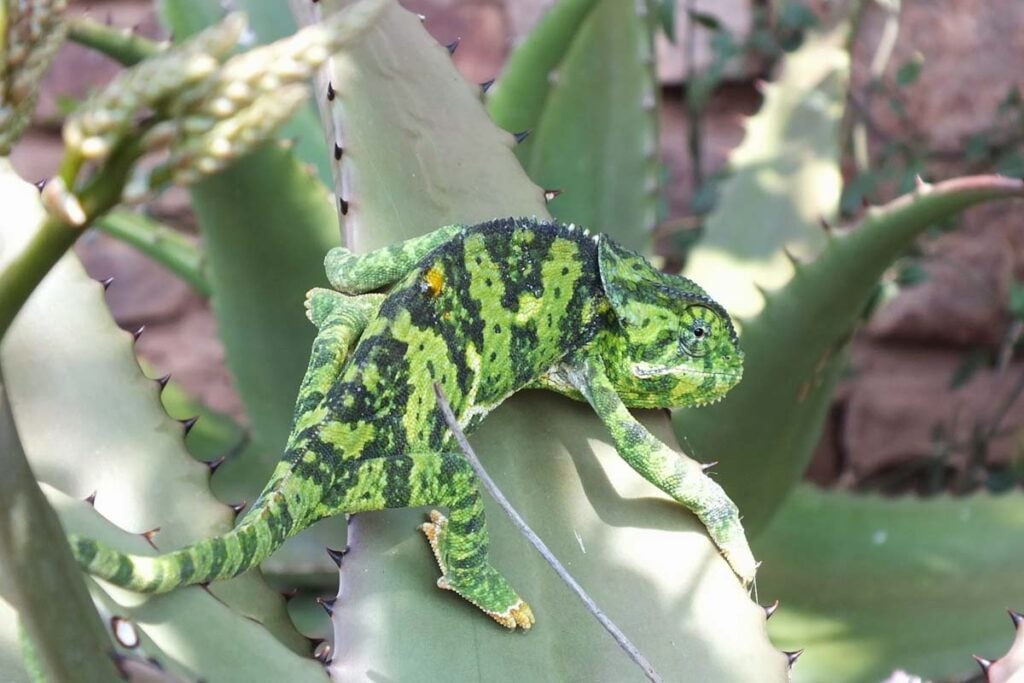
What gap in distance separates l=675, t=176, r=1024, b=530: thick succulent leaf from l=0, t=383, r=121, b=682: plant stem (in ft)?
3.06

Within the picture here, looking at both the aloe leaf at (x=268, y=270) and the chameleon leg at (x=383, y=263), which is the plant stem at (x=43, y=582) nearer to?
the chameleon leg at (x=383, y=263)

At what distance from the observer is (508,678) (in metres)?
0.80

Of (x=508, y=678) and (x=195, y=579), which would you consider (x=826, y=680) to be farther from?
(x=195, y=579)

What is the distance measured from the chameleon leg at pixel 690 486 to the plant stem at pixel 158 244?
2.78ft

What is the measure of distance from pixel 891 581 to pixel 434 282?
0.89 meters

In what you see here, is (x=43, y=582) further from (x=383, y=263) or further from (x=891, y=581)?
(x=891, y=581)

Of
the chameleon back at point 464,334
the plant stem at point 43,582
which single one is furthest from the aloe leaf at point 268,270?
the plant stem at point 43,582

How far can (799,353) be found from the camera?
1312 millimetres

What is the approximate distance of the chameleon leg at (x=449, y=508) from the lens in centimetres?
85

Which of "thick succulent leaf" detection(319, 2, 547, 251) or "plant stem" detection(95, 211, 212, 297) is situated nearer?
"thick succulent leaf" detection(319, 2, 547, 251)

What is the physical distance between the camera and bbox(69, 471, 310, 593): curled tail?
66 centimetres

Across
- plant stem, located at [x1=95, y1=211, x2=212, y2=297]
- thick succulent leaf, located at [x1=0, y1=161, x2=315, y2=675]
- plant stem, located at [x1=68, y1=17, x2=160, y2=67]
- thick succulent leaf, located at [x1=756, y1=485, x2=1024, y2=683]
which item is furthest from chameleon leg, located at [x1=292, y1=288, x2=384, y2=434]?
thick succulent leaf, located at [x1=756, y1=485, x2=1024, y2=683]

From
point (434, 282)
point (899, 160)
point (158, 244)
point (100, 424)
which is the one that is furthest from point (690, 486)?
point (899, 160)

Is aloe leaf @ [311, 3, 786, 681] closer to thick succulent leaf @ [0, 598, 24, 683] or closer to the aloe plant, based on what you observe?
the aloe plant
